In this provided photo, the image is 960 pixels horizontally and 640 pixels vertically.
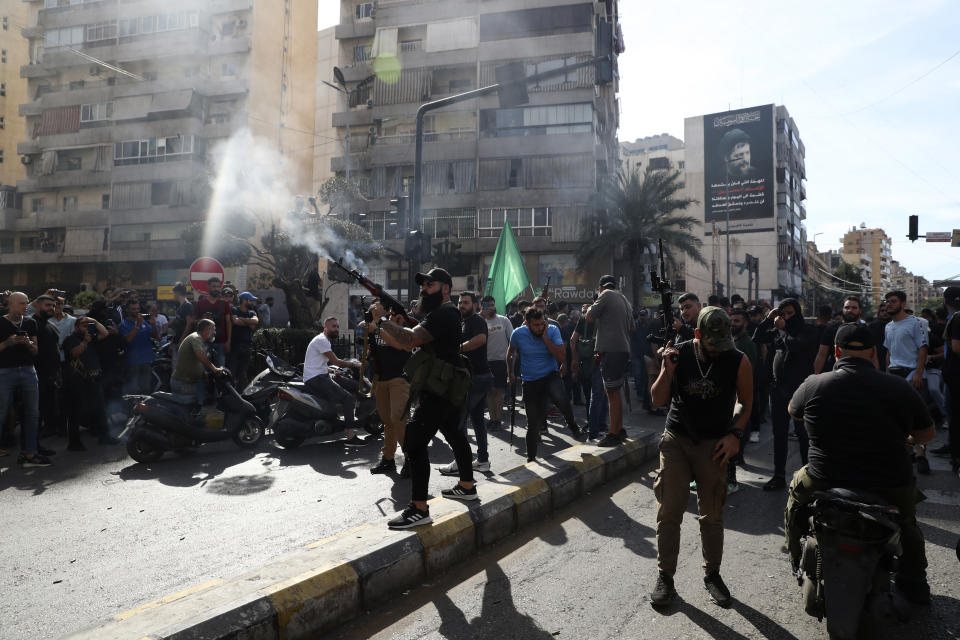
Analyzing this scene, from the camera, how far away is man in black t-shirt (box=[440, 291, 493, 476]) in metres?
6.50

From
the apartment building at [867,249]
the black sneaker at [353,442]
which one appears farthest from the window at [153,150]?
the apartment building at [867,249]

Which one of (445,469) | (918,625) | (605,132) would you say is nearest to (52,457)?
(445,469)

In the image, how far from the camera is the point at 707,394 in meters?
3.52

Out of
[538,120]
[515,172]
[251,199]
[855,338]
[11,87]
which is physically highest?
[11,87]

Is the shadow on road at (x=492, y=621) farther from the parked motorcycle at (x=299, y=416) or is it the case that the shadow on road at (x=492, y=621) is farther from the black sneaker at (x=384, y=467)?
the parked motorcycle at (x=299, y=416)

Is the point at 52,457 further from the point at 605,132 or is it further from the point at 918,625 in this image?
the point at 605,132

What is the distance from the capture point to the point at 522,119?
35281 mm

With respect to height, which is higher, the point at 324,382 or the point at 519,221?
the point at 519,221

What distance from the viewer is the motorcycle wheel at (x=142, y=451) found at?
271 inches

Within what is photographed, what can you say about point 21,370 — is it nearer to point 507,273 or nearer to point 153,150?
point 507,273

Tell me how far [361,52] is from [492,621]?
41869 millimetres

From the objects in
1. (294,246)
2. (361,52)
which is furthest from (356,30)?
(294,246)

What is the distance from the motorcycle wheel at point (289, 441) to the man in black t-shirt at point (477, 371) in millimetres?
2182

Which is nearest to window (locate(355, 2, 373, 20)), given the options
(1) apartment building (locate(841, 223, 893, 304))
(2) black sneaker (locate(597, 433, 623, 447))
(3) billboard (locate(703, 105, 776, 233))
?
(3) billboard (locate(703, 105, 776, 233))
